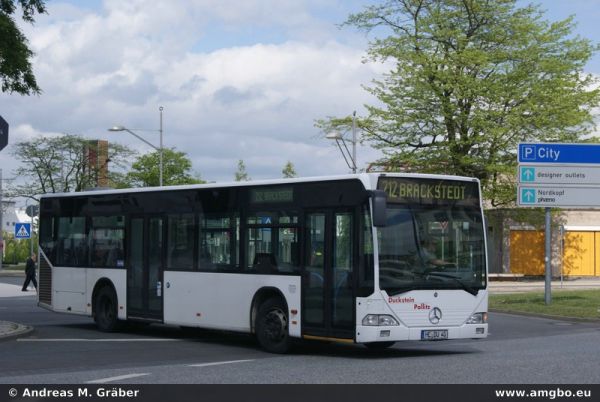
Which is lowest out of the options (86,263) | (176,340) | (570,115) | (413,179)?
(176,340)

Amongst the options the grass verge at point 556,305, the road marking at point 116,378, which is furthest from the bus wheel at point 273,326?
the grass verge at point 556,305

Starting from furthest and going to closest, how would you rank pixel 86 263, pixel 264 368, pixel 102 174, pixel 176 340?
pixel 102 174 < pixel 86 263 < pixel 176 340 < pixel 264 368

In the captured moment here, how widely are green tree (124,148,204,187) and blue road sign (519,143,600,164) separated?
6932 centimetres

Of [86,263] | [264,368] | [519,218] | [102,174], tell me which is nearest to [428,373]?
[264,368]

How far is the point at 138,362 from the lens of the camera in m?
14.7

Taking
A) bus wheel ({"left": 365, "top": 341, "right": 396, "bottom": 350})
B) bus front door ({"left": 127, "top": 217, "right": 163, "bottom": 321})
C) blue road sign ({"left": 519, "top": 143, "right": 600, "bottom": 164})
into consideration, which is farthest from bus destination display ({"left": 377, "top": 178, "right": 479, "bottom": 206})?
blue road sign ({"left": 519, "top": 143, "right": 600, "bottom": 164})

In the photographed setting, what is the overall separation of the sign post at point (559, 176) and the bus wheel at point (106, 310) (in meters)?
12.7

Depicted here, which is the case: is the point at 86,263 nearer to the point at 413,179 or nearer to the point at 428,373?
the point at 413,179

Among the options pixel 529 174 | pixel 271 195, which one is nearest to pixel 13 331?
pixel 271 195

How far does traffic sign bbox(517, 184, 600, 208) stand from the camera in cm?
2878

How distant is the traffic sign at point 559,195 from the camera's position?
28781 mm

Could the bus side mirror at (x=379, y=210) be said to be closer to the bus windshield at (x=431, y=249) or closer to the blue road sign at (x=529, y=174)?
the bus windshield at (x=431, y=249)

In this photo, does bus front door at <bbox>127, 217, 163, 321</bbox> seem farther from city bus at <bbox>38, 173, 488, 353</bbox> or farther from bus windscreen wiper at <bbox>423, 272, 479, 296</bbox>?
bus windscreen wiper at <bbox>423, 272, 479, 296</bbox>

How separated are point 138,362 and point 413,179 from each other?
4.79 m
